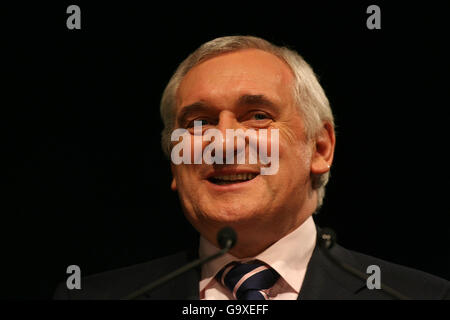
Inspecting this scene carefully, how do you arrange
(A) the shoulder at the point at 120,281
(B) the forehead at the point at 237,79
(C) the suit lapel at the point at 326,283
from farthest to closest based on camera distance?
(A) the shoulder at the point at 120,281, (B) the forehead at the point at 237,79, (C) the suit lapel at the point at 326,283

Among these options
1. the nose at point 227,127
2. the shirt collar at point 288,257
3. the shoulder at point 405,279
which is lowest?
the shoulder at point 405,279

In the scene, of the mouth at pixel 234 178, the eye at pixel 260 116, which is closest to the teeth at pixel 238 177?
the mouth at pixel 234 178

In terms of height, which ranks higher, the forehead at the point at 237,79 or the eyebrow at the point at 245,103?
the forehead at the point at 237,79

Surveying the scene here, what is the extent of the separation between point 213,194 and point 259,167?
0.16 metres

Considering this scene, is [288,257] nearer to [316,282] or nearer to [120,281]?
[316,282]

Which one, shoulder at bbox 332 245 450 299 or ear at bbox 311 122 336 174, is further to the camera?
ear at bbox 311 122 336 174

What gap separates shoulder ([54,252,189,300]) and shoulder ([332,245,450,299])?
0.58m

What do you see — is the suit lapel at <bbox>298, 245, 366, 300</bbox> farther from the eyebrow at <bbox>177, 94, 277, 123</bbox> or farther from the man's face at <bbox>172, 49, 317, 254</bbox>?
the eyebrow at <bbox>177, 94, 277, 123</bbox>

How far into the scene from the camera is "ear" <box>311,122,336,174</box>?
1.99 m

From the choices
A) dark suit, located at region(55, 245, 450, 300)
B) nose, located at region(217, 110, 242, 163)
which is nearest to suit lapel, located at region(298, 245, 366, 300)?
dark suit, located at region(55, 245, 450, 300)

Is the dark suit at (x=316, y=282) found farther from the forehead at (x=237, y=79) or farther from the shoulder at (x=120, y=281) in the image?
the forehead at (x=237, y=79)

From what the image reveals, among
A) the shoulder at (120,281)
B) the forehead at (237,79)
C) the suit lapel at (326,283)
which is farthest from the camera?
the shoulder at (120,281)

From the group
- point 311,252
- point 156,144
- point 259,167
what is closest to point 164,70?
point 156,144

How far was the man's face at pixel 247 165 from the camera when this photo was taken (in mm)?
1835
